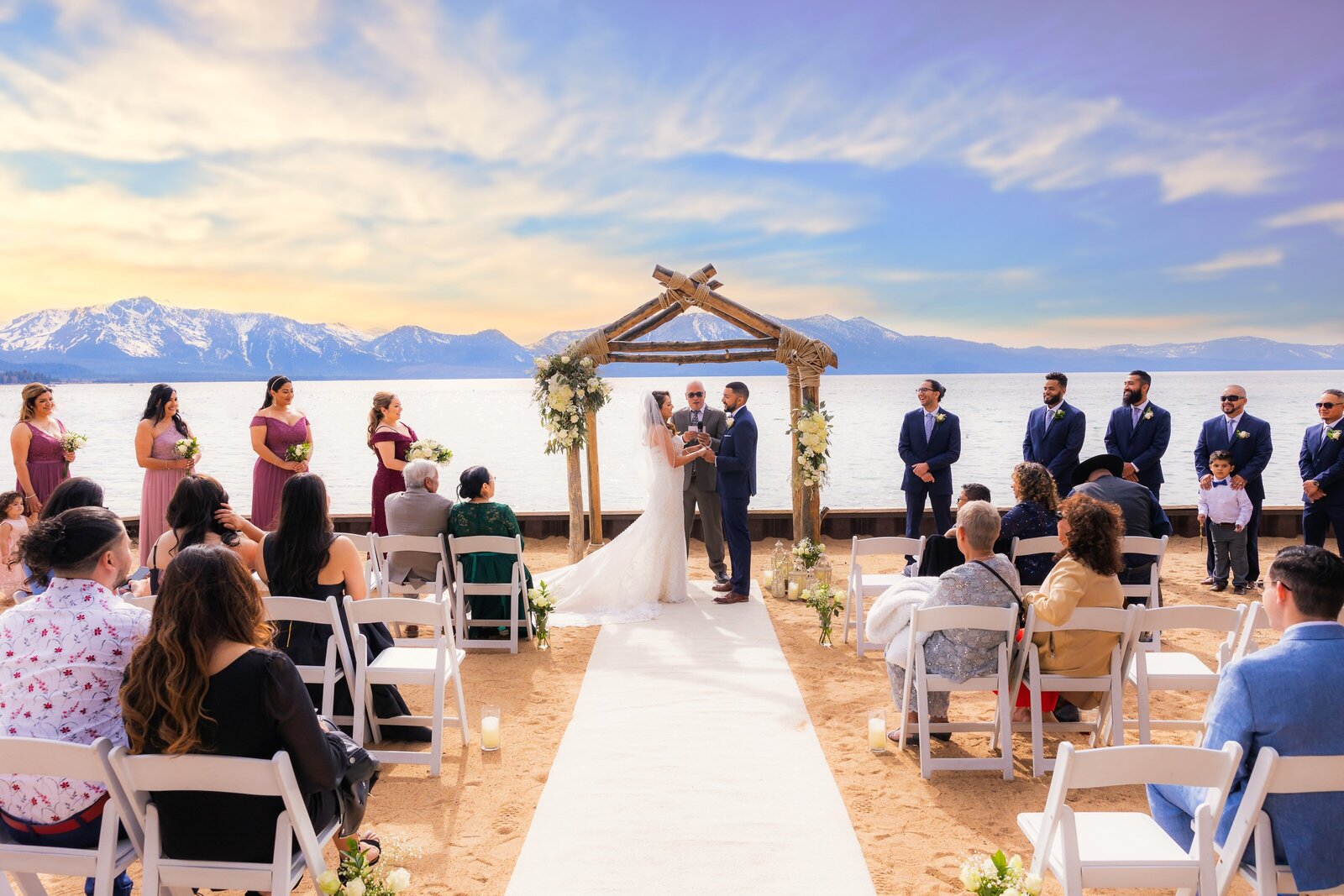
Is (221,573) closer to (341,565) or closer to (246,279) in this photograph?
(341,565)

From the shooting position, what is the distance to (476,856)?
3.33 m

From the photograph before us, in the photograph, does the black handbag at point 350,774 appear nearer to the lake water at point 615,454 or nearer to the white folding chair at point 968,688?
the white folding chair at point 968,688

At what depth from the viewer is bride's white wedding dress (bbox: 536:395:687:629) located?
7289 millimetres

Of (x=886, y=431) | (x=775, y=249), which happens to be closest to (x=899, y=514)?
(x=886, y=431)

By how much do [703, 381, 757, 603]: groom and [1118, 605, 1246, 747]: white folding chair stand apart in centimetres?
367

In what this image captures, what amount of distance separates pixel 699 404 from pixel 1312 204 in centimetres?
6651

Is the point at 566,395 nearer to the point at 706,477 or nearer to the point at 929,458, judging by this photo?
the point at 706,477

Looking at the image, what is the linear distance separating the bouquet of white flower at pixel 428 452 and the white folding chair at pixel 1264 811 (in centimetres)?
608

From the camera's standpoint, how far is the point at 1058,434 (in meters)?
8.01

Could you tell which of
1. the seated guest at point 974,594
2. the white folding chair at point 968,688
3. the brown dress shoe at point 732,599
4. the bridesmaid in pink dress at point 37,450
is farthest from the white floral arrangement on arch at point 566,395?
the white folding chair at point 968,688

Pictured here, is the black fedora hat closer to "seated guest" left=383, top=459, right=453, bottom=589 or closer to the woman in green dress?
the woman in green dress

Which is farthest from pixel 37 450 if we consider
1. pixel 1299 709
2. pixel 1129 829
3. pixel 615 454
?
pixel 615 454

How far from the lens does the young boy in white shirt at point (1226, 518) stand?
759 cm

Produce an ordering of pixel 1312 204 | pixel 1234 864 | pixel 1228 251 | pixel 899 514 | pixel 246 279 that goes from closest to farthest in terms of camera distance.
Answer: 1. pixel 1234 864
2. pixel 899 514
3. pixel 1312 204
4. pixel 1228 251
5. pixel 246 279
